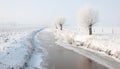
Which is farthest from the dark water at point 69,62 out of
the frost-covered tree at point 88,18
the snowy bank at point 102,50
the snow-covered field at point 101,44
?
the frost-covered tree at point 88,18

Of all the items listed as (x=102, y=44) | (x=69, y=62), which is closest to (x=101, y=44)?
(x=102, y=44)

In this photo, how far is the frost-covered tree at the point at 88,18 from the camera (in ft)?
154

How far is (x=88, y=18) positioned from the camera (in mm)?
47062

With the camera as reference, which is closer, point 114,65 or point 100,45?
point 114,65

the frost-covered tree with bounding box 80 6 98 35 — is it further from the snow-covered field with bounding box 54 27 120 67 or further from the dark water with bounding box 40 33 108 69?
the dark water with bounding box 40 33 108 69

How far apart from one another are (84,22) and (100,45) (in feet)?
53.5

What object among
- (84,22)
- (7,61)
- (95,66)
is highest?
(84,22)

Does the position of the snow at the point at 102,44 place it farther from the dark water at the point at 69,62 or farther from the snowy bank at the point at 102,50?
the dark water at the point at 69,62

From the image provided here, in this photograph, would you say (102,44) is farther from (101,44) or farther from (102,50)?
(102,50)

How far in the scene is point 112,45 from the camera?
2816 centimetres

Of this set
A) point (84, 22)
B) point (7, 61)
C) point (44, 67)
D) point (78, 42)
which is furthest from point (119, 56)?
point (84, 22)

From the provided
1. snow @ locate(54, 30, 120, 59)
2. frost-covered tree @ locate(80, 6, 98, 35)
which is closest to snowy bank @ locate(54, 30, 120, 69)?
snow @ locate(54, 30, 120, 59)

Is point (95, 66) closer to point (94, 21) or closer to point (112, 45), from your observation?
point (112, 45)

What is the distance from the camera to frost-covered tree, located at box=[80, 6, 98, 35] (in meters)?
47.1
